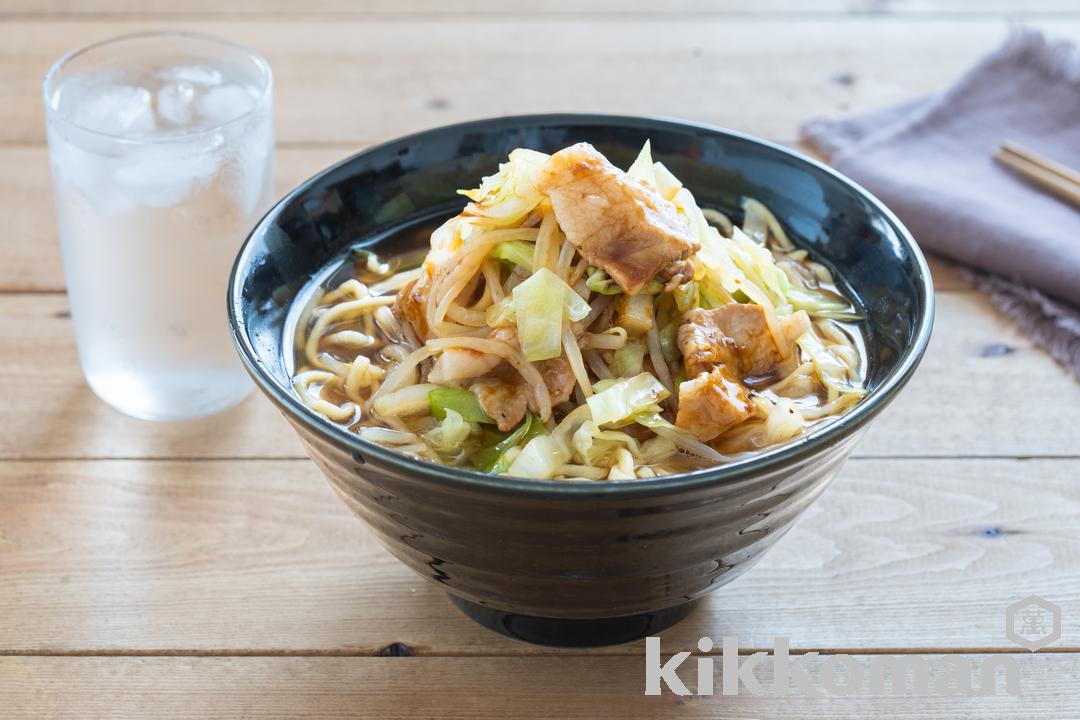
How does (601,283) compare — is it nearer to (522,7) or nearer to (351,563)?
(351,563)

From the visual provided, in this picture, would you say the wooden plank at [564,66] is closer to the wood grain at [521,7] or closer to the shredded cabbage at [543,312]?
the wood grain at [521,7]

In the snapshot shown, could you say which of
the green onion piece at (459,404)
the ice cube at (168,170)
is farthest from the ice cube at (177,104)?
the green onion piece at (459,404)

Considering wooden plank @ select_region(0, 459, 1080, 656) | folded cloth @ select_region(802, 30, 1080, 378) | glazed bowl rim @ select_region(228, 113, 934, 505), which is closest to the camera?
glazed bowl rim @ select_region(228, 113, 934, 505)

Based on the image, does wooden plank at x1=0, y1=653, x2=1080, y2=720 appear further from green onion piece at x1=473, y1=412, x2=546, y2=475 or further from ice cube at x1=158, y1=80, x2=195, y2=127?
ice cube at x1=158, y1=80, x2=195, y2=127

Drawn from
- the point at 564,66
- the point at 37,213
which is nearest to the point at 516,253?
the point at 37,213

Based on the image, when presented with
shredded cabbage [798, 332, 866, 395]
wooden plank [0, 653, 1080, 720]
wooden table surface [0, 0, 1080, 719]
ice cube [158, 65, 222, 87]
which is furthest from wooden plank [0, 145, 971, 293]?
wooden plank [0, 653, 1080, 720]

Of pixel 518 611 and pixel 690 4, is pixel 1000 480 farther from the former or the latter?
pixel 690 4

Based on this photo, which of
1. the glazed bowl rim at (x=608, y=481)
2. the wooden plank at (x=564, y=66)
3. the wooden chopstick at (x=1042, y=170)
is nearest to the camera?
the glazed bowl rim at (x=608, y=481)
